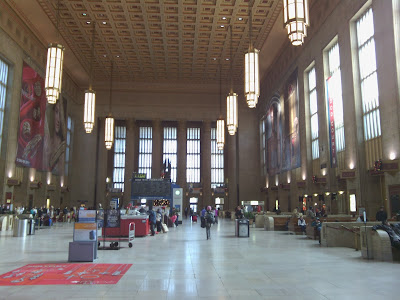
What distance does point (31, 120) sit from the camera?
2709 centimetres

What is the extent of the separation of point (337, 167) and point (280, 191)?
1221 centimetres

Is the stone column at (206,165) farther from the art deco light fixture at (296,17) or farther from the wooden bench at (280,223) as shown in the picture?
the art deco light fixture at (296,17)

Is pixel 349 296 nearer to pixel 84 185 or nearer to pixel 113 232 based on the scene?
pixel 113 232

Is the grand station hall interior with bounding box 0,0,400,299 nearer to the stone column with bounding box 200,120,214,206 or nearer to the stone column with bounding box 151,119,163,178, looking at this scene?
the stone column with bounding box 200,120,214,206

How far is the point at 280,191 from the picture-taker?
33.3m

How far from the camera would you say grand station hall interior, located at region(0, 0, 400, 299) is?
7.48m

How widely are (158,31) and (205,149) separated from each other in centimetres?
1717

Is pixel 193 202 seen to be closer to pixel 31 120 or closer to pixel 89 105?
pixel 31 120

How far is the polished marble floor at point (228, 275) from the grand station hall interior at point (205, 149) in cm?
6

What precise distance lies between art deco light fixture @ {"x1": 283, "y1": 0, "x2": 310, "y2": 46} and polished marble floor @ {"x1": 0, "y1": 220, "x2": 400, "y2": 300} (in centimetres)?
594

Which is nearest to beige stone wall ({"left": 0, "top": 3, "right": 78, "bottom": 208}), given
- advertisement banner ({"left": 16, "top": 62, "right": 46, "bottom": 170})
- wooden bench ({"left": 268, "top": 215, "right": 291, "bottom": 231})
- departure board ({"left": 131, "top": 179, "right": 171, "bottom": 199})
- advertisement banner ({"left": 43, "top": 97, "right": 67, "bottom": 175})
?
advertisement banner ({"left": 16, "top": 62, "right": 46, "bottom": 170})

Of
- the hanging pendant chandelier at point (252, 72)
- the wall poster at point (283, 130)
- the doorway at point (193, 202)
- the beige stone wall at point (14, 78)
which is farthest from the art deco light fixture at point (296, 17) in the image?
the doorway at point (193, 202)

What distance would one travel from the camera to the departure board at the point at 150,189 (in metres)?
23.0

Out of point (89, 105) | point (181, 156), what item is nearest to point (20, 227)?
point (89, 105)
